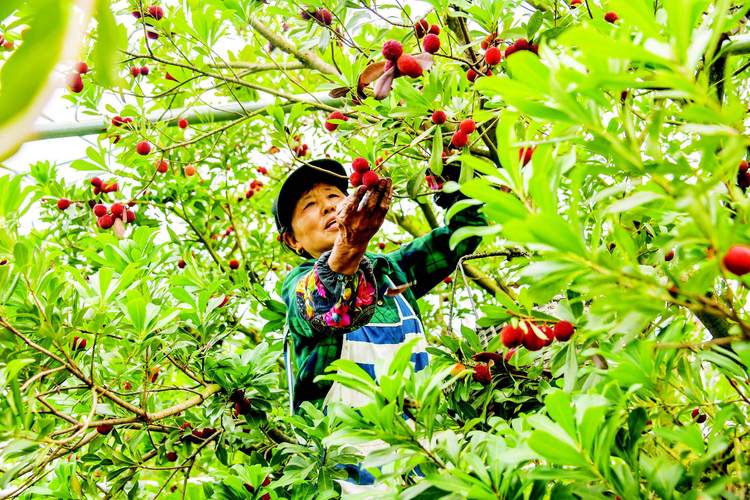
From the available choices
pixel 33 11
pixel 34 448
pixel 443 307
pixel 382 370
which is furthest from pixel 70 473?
pixel 443 307

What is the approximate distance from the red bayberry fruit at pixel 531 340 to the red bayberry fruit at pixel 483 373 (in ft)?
0.88

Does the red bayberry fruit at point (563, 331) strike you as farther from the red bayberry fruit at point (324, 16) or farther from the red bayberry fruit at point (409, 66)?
the red bayberry fruit at point (324, 16)

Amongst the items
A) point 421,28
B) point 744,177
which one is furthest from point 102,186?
point 744,177

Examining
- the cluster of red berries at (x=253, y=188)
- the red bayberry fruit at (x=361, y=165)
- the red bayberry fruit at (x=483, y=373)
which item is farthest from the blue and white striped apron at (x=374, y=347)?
the cluster of red berries at (x=253, y=188)

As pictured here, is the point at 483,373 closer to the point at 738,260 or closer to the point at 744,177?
the point at 744,177

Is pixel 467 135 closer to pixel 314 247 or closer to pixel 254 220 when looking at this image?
pixel 314 247

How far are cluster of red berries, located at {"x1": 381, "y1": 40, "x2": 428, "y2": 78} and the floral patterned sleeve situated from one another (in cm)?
51

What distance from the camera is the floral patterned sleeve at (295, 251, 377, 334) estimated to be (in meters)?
1.63

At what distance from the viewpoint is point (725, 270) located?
0.66 metres

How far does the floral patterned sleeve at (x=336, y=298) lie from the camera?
1.63 m

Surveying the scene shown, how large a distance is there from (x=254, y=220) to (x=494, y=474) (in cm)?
332

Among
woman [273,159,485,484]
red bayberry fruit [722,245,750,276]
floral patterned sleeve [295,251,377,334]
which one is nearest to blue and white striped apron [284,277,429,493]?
woman [273,159,485,484]

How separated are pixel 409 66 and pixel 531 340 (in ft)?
2.19

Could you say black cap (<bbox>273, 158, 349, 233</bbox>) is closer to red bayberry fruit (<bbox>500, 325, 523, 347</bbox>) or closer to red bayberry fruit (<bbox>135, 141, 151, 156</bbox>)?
red bayberry fruit (<bbox>135, 141, 151, 156</bbox>)
